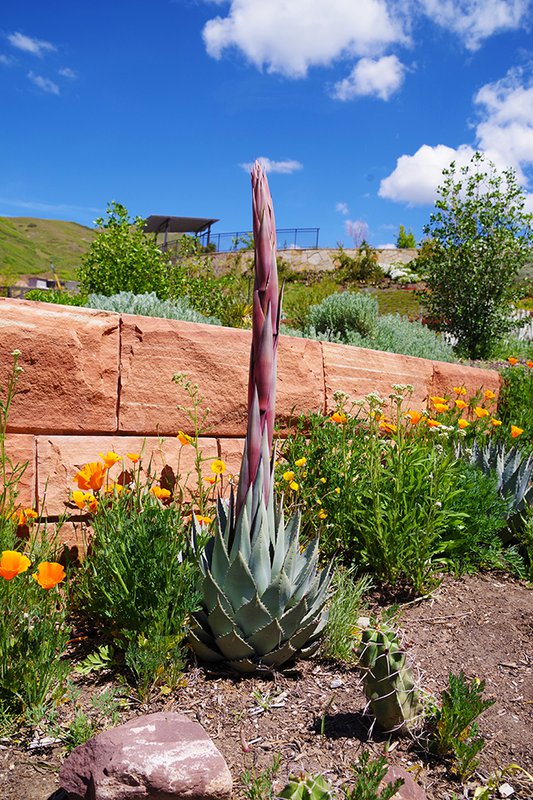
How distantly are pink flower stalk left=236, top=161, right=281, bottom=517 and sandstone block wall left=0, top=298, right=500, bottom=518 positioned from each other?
0.94 metres

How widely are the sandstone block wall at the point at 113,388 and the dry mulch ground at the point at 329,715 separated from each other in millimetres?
1245

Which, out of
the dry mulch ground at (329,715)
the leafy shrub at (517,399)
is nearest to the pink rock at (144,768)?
the dry mulch ground at (329,715)

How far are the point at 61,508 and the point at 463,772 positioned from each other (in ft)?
7.10

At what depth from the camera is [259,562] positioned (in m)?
2.31

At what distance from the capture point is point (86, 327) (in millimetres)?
3191

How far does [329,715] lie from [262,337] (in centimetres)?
139

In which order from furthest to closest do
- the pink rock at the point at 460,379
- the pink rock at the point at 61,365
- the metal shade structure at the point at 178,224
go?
the metal shade structure at the point at 178,224 < the pink rock at the point at 460,379 < the pink rock at the point at 61,365

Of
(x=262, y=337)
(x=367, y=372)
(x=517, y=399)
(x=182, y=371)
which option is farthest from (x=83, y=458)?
(x=517, y=399)

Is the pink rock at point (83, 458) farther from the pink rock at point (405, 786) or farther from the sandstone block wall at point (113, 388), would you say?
the pink rock at point (405, 786)

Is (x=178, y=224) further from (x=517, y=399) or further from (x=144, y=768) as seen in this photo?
(x=144, y=768)

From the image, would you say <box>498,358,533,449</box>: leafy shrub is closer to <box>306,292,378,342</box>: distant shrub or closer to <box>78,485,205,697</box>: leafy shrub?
<box>306,292,378,342</box>: distant shrub

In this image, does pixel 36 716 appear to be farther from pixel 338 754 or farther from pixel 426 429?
pixel 426 429

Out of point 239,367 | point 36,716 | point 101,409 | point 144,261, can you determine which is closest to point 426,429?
point 239,367

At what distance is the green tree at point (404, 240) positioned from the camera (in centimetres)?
3506
